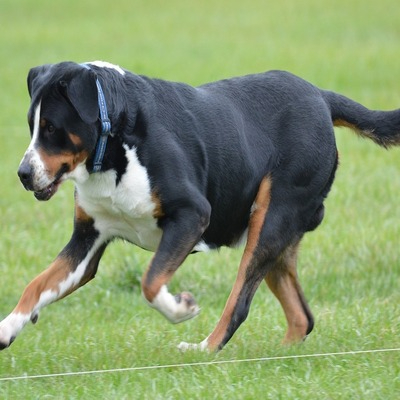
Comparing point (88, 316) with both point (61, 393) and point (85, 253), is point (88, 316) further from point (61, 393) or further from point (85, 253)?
point (61, 393)

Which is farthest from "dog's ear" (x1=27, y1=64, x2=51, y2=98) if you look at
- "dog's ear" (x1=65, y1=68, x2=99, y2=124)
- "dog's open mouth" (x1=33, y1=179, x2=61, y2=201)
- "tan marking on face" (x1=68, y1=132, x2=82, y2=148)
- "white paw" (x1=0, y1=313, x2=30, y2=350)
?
"white paw" (x1=0, y1=313, x2=30, y2=350)

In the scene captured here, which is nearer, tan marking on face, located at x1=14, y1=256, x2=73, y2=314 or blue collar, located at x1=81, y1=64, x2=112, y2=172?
blue collar, located at x1=81, y1=64, x2=112, y2=172

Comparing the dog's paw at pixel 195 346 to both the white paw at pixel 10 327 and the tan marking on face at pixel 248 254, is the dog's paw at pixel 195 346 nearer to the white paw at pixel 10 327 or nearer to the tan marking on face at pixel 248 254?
the tan marking on face at pixel 248 254

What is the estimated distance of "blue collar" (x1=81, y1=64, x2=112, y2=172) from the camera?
5.63 meters

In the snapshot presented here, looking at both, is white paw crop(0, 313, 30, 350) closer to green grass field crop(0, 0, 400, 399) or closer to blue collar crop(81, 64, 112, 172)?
green grass field crop(0, 0, 400, 399)

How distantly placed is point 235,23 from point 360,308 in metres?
19.7

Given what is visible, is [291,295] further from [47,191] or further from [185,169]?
[47,191]

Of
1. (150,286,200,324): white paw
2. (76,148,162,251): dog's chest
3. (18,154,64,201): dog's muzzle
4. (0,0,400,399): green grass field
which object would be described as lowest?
(0,0,400,399): green grass field

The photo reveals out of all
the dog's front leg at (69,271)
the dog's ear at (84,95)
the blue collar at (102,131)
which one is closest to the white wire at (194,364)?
the dog's front leg at (69,271)

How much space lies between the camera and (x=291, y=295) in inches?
269

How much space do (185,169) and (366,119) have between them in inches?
58.8

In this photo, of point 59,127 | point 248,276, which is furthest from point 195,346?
point 59,127

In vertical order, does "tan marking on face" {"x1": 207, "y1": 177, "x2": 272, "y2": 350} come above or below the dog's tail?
below

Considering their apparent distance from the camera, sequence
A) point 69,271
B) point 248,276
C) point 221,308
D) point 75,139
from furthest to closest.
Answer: point 221,308 < point 248,276 < point 69,271 < point 75,139
